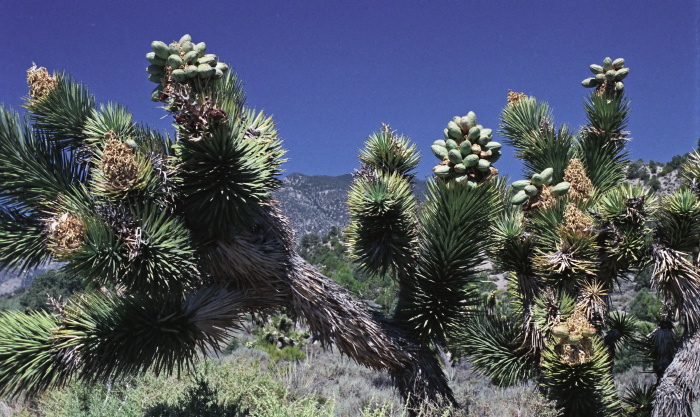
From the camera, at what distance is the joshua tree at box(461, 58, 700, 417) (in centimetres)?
420

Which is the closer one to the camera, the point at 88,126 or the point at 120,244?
the point at 120,244

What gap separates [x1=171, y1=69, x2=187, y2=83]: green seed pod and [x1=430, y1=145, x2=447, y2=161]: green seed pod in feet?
6.42

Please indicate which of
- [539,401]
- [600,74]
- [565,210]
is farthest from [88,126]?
[600,74]

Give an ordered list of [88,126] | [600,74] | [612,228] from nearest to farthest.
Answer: [88,126] < [612,228] < [600,74]

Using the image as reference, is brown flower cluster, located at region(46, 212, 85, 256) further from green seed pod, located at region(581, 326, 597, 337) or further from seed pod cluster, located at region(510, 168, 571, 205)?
green seed pod, located at region(581, 326, 597, 337)

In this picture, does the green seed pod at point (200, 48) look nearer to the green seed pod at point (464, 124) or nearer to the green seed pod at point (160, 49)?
the green seed pod at point (160, 49)

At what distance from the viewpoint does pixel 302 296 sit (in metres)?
4.59

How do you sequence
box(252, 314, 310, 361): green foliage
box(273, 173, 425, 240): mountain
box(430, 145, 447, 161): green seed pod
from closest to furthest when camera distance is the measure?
box(430, 145, 447, 161): green seed pod → box(252, 314, 310, 361): green foliage → box(273, 173, 425, 240): mountain

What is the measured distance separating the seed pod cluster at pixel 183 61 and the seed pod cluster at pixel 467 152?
1806 mm

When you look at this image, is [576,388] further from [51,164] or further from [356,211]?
[51,164]

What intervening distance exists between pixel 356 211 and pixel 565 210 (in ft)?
5.70

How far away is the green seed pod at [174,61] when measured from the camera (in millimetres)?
3789

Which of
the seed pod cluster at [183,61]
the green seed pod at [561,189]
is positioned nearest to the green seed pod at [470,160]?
the green seed pod at [561,189]

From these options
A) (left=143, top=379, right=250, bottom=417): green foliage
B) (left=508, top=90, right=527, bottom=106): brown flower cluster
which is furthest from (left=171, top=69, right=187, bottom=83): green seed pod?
(left=508, top=90, right=527, bottom=106): brown flower cluster
